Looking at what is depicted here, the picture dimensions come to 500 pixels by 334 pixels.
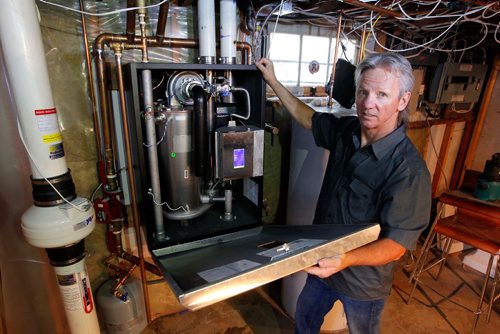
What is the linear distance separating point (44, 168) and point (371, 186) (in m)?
1.16

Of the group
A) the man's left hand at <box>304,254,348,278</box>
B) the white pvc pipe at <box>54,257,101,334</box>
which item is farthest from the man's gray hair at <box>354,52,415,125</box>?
the white pvc pipe at <box>54,257,101,334</box>

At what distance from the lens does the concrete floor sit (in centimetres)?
189

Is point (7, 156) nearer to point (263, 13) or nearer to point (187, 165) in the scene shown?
point (187, 165)

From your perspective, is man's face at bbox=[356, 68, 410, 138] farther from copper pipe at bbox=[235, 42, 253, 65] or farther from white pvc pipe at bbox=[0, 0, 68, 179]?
white pvc pipe at bbox=[0, 0, 68, 179]

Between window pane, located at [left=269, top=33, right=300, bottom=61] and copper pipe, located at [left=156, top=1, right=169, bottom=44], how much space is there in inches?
28.7

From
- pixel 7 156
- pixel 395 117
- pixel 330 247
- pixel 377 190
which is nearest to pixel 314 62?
pixel 395 117

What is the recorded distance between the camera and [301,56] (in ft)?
6.50

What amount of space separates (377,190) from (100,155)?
130 cm

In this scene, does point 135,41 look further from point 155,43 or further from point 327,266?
point 327,266

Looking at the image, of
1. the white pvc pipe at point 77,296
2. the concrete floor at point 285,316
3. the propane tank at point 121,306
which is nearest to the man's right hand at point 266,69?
the white pvc pipe at point 77,296

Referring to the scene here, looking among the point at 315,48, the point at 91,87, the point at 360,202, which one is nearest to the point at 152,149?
the point at 91,87

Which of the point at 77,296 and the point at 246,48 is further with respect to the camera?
the point at 246,48

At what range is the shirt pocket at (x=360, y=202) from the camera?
1.11 metres

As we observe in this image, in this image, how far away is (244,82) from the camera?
4.39 ft
